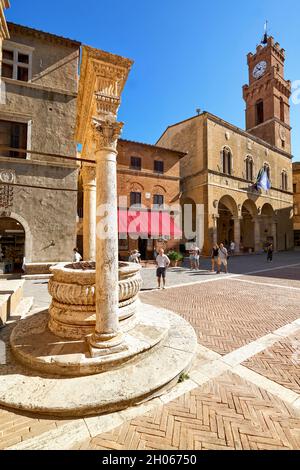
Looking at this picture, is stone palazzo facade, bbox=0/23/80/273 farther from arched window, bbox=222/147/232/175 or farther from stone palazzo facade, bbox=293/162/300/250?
stone palazzo facade, bbox=293/162/300/250

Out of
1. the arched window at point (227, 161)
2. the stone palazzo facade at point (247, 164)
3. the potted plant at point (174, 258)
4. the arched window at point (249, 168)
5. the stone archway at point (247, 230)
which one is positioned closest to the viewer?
the potted plant at point (174, 258)

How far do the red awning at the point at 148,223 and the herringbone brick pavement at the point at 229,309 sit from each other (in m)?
10.2

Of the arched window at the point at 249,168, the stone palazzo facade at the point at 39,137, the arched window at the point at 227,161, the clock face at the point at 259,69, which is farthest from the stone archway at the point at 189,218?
the clock face at the point at 259,69

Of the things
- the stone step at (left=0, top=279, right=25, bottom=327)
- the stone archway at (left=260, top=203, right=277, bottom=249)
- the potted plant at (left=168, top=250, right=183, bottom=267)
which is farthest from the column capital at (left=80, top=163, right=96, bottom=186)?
the stone archway at (left=260, top=203, right=277, bottom=249)

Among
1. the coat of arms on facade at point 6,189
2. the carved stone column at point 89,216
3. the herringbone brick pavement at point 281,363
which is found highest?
the coat of arms on facade at point 6,189

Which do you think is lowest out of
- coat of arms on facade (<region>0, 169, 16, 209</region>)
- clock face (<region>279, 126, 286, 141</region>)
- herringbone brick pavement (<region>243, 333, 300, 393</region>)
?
herringbone brick pavement (<region>243, 333, 300, 393</region>)

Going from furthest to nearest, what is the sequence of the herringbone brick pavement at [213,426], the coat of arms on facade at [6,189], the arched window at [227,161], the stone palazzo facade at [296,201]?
the stone palazzo facade at [296,201] → the arched window at [227,161] → the coat of arms on facade at [6,189] → the herringbone brick pavement at [213,426]

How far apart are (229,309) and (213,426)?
431 cm

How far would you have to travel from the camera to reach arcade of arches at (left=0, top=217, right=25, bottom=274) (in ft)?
42.6

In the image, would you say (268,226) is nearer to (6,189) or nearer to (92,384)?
Result: (6,189)

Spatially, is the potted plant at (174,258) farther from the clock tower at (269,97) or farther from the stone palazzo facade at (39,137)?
the clock tower at (269,97)

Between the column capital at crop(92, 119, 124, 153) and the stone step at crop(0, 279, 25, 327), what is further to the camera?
the stone step at crop(0, 279, 25, 327)

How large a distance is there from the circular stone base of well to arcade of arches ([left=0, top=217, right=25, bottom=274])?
11484mm

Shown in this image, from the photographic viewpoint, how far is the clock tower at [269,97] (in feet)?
103
